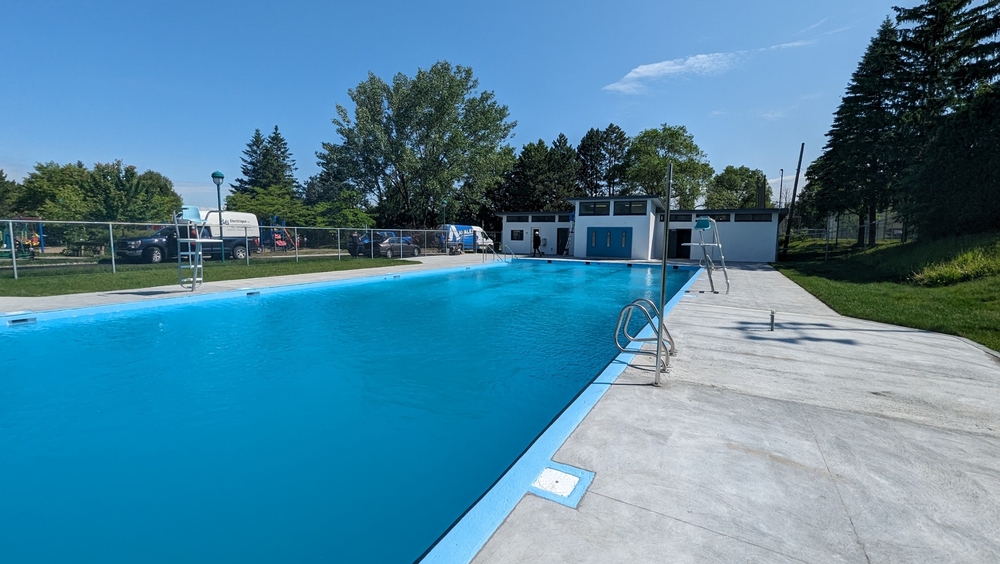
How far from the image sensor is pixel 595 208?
2580 centimetres

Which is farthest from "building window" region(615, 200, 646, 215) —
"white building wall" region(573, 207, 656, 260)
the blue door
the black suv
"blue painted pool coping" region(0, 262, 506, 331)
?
the black suv

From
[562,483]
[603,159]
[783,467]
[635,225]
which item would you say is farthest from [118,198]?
[603,159]

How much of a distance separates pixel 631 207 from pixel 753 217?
6.70 metres

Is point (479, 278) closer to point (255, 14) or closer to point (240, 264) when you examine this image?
point (240, 264)

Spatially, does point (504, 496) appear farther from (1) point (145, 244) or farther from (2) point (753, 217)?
(2) point (753, 217)

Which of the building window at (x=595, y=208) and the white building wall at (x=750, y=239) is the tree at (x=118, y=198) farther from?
the white building wall at (x=750, y=239)

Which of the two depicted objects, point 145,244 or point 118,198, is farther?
→ point 118,198

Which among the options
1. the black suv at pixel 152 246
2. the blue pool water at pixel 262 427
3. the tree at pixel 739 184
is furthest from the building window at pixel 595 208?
the tree at pixel 739 184

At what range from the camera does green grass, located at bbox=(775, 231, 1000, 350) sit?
6.60m

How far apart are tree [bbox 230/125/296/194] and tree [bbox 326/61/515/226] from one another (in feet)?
96.4

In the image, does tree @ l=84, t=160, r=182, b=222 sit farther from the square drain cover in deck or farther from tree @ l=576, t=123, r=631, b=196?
tree @ l=576, t=123, r=631, b=196

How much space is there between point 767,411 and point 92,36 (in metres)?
20.3

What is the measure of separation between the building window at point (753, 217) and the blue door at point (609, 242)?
6.14 m

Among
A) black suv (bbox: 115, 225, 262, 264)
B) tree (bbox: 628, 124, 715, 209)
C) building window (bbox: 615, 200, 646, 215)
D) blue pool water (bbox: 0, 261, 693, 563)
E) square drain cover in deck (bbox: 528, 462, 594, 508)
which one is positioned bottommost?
blue pool water (bbox: 0, 261, 693, 563)
